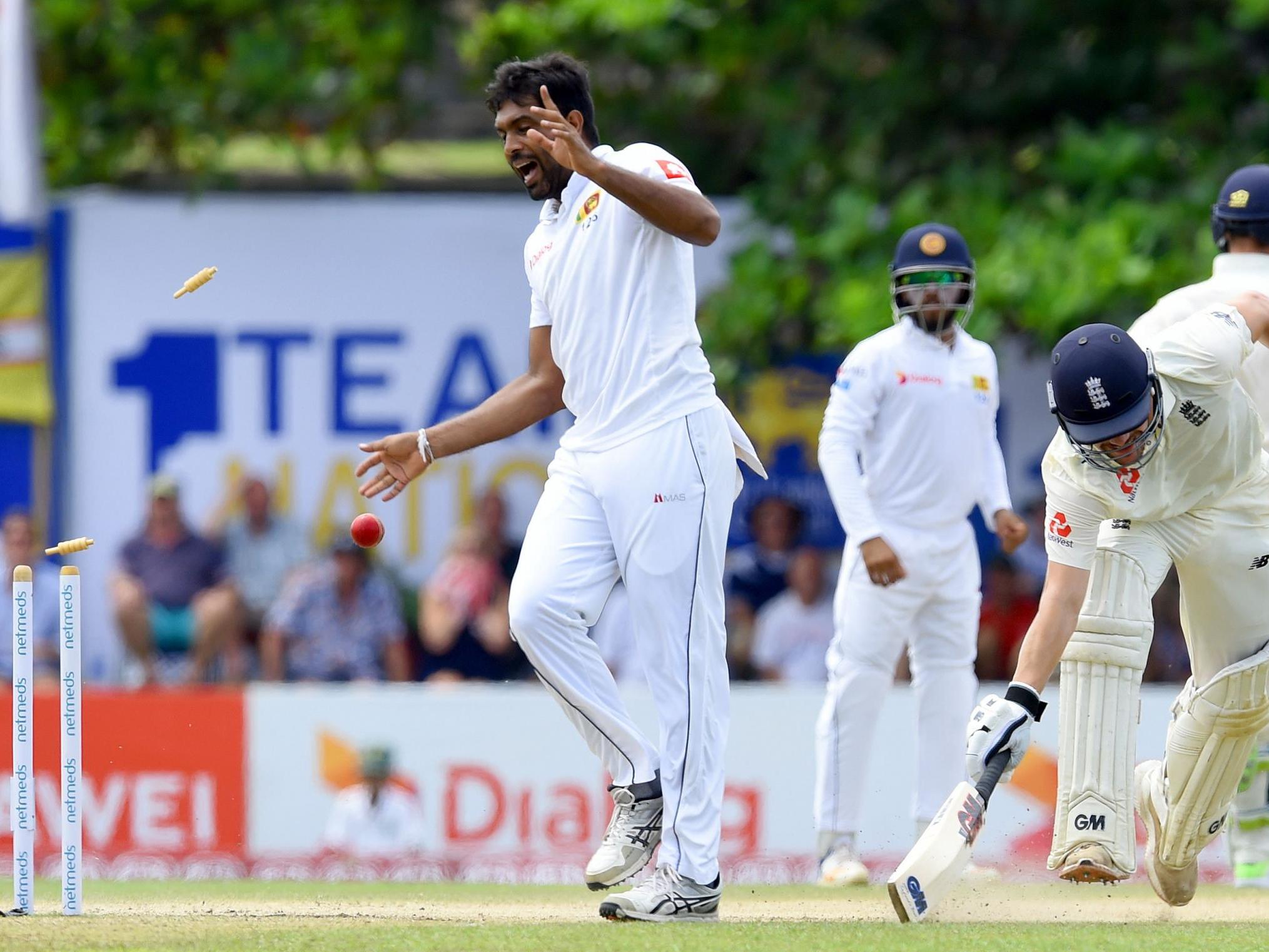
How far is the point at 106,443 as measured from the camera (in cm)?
1236

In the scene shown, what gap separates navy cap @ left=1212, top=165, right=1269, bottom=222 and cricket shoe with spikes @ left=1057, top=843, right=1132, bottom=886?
2254mm

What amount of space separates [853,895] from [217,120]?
807 cm

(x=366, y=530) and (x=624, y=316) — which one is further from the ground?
(x=624, y=316)

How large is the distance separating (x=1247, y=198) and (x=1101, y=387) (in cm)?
189

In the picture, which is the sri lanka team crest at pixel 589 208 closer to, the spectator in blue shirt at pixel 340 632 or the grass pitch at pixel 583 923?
the grass pitch at pixel 583 923

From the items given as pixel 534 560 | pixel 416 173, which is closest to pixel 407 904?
pixel 534 560

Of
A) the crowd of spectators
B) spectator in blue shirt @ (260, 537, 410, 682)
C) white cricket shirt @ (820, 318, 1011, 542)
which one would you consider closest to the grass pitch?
white cricket shirt @ (820, 318, 1011, 542)

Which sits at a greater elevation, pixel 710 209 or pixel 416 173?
pixel 416 173

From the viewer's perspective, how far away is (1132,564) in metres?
5.31

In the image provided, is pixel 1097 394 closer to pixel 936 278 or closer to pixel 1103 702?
pixel 1103 702

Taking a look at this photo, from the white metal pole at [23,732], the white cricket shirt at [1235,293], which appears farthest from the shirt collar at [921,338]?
the white metal pole at [23,732]

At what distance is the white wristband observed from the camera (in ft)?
17.6

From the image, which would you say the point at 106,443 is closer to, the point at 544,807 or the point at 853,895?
the point at 544,807

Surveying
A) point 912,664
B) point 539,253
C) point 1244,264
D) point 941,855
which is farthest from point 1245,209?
point 941,855
